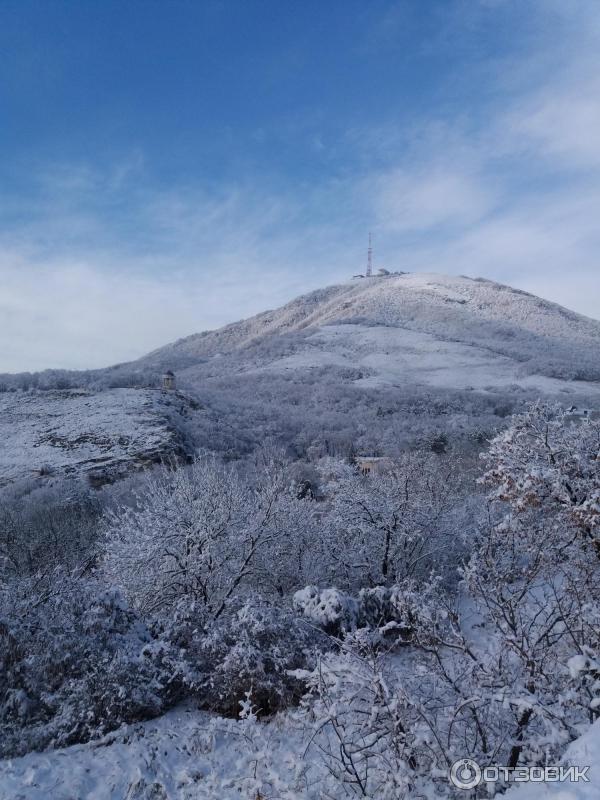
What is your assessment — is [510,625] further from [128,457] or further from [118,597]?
[128,457]

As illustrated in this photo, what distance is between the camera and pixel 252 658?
879 centimetres

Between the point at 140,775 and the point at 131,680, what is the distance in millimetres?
1903

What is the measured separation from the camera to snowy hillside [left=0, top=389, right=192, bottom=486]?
32625mm

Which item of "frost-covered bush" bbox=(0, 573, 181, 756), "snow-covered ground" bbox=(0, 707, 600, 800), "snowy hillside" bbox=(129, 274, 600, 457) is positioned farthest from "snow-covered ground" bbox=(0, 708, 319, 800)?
"snowy hillside" bbox=(129, 274, 600, 457)

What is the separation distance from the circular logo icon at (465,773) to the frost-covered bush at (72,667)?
19.1ft

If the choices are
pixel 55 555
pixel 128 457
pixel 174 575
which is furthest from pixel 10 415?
pixel 174 575

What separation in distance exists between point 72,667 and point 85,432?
1331 inches

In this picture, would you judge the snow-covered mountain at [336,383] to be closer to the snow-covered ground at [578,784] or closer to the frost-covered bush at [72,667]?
the snow-covered ground at [578,784]

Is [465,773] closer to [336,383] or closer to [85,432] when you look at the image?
[85,432]

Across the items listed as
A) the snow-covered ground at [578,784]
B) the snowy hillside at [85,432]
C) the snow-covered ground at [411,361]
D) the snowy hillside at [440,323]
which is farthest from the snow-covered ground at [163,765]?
the snowy hillside at [440,323]

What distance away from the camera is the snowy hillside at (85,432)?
3262cm

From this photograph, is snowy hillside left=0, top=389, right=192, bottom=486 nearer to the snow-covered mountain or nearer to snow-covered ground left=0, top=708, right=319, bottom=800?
the snow-covered mountain

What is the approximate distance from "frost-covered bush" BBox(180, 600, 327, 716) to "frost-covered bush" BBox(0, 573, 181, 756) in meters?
0.61

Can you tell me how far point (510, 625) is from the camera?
4887 millimetres
